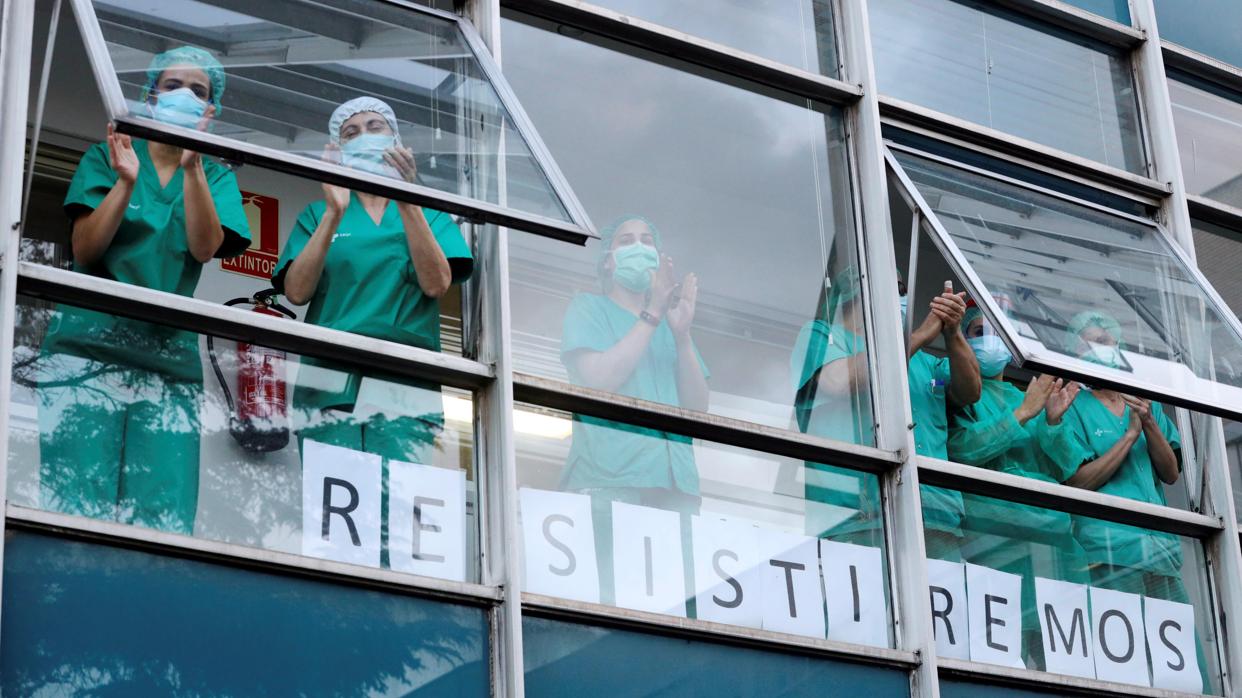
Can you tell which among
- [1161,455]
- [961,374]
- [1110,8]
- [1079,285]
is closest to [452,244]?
[961,374]

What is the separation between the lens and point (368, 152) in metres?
5.73

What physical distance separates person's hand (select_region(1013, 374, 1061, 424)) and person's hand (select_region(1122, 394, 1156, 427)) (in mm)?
388

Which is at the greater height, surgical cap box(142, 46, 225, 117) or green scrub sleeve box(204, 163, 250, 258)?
surgical cap box(142, 46, 225, 117)

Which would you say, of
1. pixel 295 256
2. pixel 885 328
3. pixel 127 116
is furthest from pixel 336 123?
pixel 885 328

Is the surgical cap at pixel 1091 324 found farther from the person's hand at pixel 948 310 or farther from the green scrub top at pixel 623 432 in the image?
the green scrub top at pixel 623 432

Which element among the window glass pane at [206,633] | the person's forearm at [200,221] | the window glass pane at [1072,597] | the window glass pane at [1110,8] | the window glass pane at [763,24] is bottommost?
the window glass pane at [206,633]

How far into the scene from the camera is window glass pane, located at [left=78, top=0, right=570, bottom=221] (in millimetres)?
5504

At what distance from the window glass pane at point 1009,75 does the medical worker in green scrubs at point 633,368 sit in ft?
4.96

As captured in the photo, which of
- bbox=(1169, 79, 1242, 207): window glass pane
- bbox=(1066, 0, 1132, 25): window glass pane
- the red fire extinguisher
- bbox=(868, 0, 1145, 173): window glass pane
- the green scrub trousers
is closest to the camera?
the green scrub trousers

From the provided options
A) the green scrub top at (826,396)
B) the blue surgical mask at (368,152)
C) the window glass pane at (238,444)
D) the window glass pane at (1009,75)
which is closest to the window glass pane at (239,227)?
the window glass pane at (238,444)

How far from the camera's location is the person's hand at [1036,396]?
24.1 ft

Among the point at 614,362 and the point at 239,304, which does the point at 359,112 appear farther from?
the point at 614,362

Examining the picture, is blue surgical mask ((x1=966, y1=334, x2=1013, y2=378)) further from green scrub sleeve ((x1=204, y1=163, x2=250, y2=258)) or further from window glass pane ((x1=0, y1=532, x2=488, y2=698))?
green scrub sleeve ((x1=204, y1=163, x2=250, y2=258))

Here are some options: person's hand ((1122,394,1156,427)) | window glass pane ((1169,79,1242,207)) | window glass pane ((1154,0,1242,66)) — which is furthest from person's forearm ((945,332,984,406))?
window glass pane ((1154,0,1242,66))
